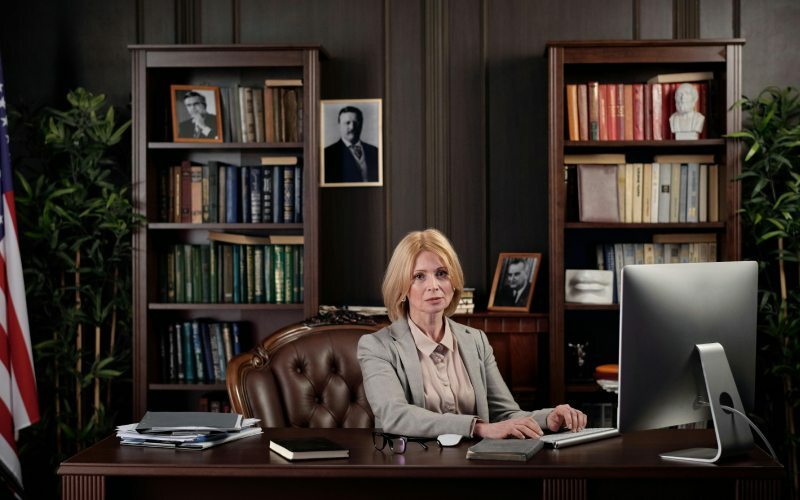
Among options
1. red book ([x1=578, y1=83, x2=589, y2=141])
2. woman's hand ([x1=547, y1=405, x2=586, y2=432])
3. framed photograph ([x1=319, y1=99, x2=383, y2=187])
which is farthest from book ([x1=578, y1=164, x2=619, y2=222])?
woman's hand ([x1=547, y1=405, x2=586, y2=432])

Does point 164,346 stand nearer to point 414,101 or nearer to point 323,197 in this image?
point 323,197

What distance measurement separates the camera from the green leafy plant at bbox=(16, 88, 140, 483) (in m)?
3.90

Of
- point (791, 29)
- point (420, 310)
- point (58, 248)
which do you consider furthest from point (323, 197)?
point (791, 29)

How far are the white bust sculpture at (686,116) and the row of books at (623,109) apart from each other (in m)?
0.05

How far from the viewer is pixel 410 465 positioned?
2045 mm

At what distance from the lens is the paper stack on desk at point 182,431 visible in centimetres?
225

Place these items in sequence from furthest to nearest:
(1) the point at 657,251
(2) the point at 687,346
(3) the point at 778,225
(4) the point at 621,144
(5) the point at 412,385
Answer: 1. (1) the point at 657,251
2. (4) the point at 621,144
3. (3) the point at 778,225
4. (5) the point at 412,385
5. (2) the point at 687,346

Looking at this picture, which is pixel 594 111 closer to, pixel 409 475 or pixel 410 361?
pixel 410 361

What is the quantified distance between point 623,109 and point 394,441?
2.26 metres

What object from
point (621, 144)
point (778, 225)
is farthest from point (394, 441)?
point (778, 225)

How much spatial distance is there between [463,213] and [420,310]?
151cm

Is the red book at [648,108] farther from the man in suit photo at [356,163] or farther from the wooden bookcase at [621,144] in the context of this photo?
the man in suit photo at [356,163]

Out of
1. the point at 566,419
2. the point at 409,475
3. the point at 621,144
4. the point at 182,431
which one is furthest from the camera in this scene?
the point at 621,144

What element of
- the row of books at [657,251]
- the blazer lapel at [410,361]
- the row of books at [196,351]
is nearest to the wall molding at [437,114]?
the row of books at [657,251]
